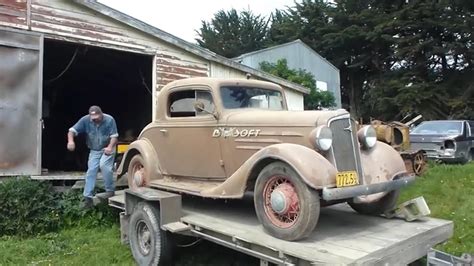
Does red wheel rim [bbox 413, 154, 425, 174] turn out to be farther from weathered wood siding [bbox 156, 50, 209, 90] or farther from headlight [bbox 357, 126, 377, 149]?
headlight [bbox 357, 126, 377, 149]

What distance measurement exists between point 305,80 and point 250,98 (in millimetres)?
15477

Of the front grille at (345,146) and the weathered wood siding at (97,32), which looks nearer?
the front grille at (345,146)

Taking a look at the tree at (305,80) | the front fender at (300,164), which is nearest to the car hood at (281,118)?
the front fender at (300,164)

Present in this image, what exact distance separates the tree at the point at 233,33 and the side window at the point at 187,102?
28.8 meters

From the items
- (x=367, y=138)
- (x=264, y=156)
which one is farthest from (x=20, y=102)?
(x=367, y=138)

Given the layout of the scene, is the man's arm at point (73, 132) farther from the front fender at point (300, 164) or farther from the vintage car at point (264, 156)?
the front fender at point (300, 164)

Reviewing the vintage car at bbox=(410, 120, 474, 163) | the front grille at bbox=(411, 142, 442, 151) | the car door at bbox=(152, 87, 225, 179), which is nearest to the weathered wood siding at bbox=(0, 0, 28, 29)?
the car door at bbox=(152, 87, 225, 179)

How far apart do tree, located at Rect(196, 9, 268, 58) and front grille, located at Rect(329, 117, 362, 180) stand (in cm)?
3034

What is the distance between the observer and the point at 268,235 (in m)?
4.00

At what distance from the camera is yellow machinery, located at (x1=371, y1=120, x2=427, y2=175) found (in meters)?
10.2

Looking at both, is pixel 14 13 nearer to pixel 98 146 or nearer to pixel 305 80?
pixel 98 146

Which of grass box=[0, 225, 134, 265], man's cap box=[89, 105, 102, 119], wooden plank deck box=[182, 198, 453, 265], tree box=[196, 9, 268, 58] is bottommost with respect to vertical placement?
grass box=[0, 225, 134, 265]

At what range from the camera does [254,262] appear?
200 inches

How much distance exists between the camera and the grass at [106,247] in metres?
5.38
